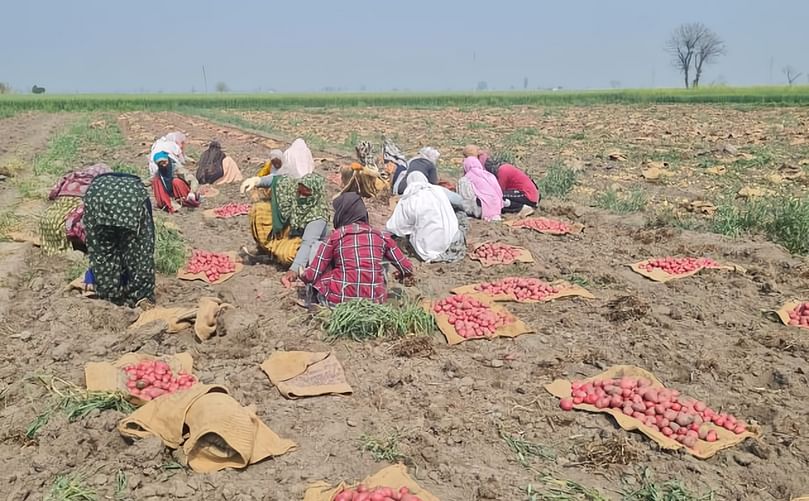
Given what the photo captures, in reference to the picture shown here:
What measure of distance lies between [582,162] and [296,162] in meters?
8.03

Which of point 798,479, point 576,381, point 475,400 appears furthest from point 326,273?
point 798,479

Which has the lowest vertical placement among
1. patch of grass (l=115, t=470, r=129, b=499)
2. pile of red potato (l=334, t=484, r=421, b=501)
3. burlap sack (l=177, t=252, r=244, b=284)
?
patch of grass (l=115, t=470, r=129, b=499)

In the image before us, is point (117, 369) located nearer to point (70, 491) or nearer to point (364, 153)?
point (70, 491)

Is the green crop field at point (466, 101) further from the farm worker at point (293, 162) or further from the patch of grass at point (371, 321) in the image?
the patch of grass at point (371, 321)

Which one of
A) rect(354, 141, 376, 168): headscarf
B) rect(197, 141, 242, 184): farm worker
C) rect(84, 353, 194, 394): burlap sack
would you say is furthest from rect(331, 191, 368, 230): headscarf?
rect(197, 141, 242, 184): farm worker

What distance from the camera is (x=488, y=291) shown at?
588 centimetres

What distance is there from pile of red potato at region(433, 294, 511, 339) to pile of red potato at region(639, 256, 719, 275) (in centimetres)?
216

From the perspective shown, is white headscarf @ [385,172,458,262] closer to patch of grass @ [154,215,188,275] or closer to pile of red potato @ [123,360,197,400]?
patch of grass @ [154,215,188,275]

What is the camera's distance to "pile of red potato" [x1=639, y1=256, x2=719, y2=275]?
634cm

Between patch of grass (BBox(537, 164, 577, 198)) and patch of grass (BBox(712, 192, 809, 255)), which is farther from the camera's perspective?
patch of grass (BBox(537, 164, 577, 198))

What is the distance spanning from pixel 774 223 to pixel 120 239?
6953 mm

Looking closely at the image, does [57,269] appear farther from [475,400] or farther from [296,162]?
[475,400]

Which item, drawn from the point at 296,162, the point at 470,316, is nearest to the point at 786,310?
the point at 470,316

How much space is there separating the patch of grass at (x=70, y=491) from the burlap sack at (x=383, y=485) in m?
0.96
